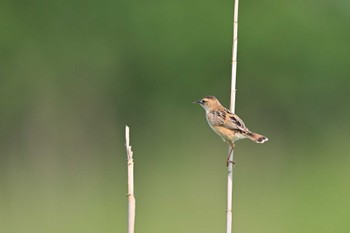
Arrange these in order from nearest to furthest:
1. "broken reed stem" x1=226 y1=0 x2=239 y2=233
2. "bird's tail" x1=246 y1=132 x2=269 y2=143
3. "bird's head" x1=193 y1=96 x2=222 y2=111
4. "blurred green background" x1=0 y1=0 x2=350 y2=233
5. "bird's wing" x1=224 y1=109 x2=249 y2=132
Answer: "broken reed stem" x1=226 y1=0 x2=239 y2=233, "bird's tail" x1=246 y1=132 x2=269 y2=143, "bird's wing" x1=224 y1=109 x2=249 y2=132, "bird's head" x1=193 y1=96 x2=222 y2=111, "blurred green background" x1=0 y1=0 x2=350 y2=233

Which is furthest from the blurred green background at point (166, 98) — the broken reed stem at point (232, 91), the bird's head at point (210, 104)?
the broken reed stem at point (232, 91)

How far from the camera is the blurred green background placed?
10258mm

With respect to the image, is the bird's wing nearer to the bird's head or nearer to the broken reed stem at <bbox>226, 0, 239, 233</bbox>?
the bird's head

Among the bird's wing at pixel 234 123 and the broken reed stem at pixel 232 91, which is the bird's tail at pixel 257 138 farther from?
the broken reed stem at pixel 232 91

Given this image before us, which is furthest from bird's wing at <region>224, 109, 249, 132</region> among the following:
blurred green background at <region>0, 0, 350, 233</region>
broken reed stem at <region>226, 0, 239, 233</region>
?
blurred green background at <region>0, 0, 350, 233</region>

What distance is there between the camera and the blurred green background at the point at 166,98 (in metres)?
10.3

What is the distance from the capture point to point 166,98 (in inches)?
460

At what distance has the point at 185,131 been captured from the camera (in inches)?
455

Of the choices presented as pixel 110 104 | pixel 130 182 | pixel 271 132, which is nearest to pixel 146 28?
pixel 110 104

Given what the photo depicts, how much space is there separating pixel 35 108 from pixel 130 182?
25.1ft

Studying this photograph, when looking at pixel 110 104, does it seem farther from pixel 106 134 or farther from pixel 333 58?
pixel 333 58

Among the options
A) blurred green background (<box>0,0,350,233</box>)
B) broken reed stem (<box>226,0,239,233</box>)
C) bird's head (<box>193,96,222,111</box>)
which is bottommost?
broken reed stem (<box>226,0,239,233</box>)

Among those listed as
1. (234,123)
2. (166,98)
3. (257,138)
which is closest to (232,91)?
(257,138)

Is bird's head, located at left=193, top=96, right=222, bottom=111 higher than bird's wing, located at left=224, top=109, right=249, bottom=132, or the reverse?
bird's head, located at left=193, top=96, right=222, bottom=111
